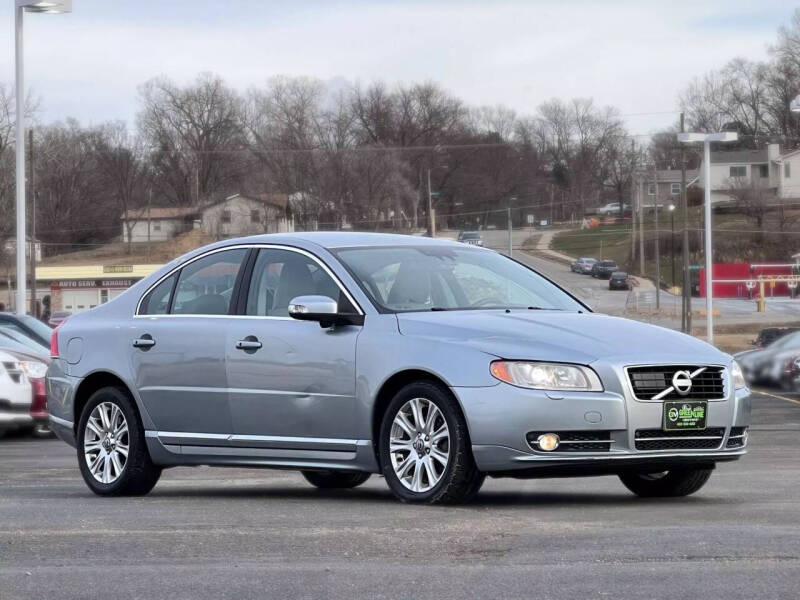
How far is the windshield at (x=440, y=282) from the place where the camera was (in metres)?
9.00

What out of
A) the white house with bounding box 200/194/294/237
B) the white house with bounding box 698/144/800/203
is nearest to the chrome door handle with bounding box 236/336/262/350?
the white house with bounding box 200/194/294/237

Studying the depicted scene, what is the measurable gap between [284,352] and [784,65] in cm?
13620

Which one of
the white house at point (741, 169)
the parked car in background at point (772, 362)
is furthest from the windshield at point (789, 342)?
the white house at point (741, 169)

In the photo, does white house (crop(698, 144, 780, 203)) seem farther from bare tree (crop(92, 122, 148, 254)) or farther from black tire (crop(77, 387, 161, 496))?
black tire (crop(77, 387, 161, 496))

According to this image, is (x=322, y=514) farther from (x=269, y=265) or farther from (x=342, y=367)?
(x=269, y=265)

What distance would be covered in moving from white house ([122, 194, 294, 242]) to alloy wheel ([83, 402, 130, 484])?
88.4 metres

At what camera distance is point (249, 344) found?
30.3 ft

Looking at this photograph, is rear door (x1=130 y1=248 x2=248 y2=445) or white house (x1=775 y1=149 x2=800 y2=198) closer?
rear door (x1=130 y1=248 x2=248 y2=445)

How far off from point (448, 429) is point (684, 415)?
1249mm

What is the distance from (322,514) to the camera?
800cm

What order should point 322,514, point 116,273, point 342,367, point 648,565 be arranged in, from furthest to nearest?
1. point 116,273
2. point 342,367
3. point 322,514
4. point 648,565

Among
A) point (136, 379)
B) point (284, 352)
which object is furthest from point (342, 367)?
point (136, 379)

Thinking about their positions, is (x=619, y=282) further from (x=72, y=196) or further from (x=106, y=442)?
(x=106, y=442)

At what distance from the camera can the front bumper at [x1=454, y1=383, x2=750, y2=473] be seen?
8047mm
